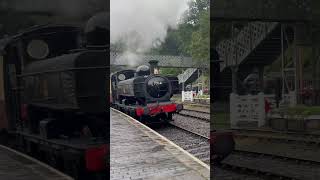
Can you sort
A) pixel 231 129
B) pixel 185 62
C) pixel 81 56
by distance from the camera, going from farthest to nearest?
pixel 231 129, pixel 185 62, pixel 81 56

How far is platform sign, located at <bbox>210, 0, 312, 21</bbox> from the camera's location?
2650 millimetres

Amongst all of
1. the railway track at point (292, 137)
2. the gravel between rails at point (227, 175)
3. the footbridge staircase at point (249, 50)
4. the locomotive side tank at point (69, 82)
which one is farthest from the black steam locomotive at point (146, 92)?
the railway track at point (292, 137)

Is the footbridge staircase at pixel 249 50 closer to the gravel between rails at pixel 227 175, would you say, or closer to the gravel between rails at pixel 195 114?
the gravel between rails at pixel 195 114

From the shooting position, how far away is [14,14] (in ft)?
7.75

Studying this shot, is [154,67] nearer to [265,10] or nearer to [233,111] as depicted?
[233,111]

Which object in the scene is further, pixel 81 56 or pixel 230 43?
pixel 230 43

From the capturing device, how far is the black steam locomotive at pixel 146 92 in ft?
8.29

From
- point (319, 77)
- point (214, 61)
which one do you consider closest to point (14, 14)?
point (214, 61)

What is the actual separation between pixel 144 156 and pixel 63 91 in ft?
2.11

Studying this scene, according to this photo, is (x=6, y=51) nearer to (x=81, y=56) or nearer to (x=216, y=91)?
(x=81, y=56)

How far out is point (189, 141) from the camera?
8.81 feet

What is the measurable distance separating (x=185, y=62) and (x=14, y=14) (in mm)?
990

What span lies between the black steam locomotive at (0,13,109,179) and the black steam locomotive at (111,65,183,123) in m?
0.20

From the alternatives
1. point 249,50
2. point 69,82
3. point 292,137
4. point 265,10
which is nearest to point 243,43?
point 249,50
